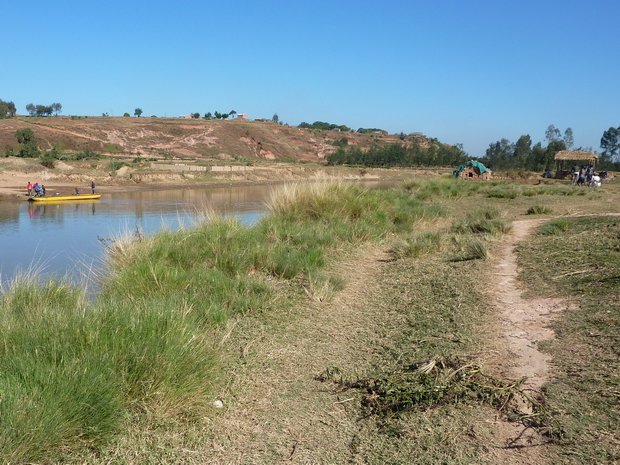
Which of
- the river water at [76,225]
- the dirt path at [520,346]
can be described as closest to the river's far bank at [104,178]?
the river water at [76,225]

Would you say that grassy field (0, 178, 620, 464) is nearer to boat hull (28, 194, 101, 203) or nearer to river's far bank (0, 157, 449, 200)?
boat hull (28, 194, 101, 203)

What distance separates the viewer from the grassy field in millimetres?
2895

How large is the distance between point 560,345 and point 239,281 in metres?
3.48

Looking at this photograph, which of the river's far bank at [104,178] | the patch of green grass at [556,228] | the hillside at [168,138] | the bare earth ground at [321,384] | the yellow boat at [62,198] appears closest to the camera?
the bare earth ground at [321,384]

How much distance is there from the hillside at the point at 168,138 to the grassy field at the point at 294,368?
59.6 meters

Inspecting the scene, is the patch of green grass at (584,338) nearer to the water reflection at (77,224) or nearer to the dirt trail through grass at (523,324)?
the dirt trail through grass at (523,324)

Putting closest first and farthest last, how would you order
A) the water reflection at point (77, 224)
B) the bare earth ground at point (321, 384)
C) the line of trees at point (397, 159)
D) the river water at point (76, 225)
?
the bare earth ground at point (321, 384), the river water at point (76, 225), the water reflection at point (77, 224), the line of trees at point (397, 159)

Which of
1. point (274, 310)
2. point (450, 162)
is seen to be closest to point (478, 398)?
point (274, 310)

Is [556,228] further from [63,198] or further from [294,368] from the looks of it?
[63,198]

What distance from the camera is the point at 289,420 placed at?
3391 millimetres

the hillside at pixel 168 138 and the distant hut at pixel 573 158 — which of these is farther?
the hillside at pixel 168 138

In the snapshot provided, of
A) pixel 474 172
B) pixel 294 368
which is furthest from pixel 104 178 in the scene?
pixel 294 368

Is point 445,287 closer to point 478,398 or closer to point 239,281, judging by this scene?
point 239,281

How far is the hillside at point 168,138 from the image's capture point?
2547 inches
